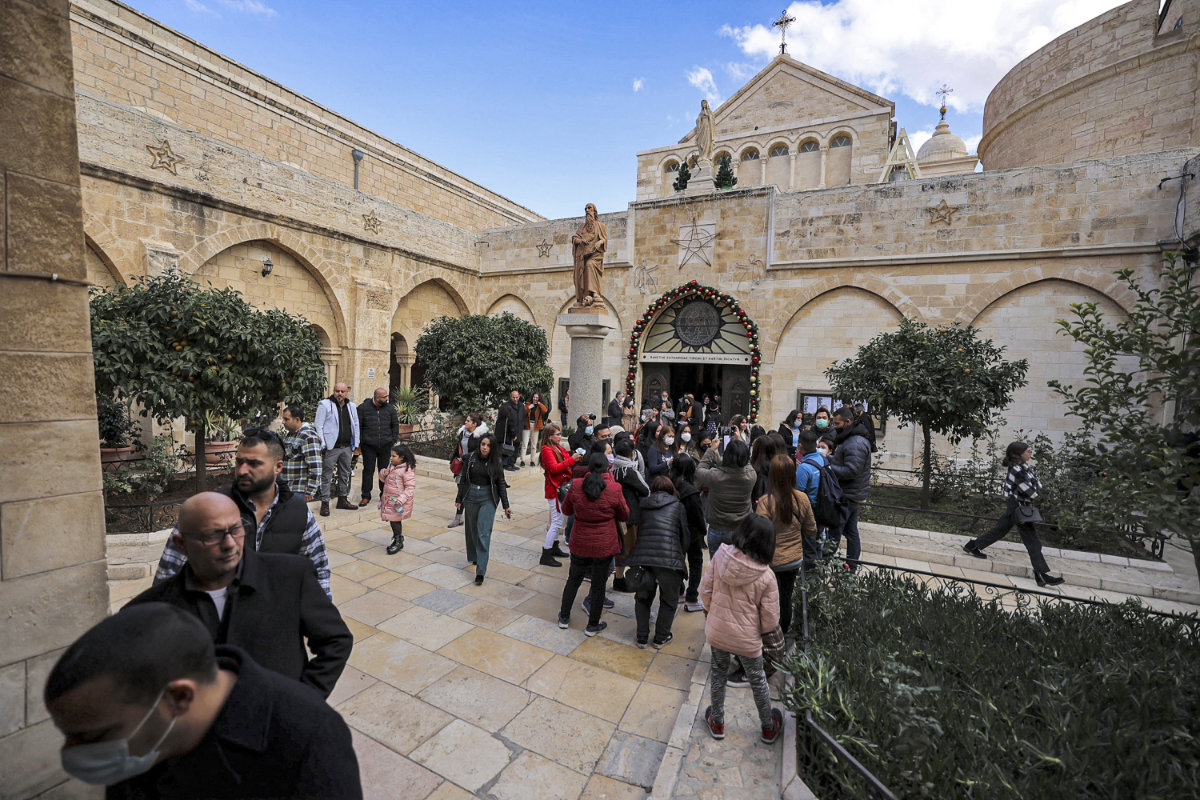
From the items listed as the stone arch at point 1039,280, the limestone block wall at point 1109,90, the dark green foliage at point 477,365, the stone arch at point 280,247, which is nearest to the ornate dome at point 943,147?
the limestone block wall at point 1109,90

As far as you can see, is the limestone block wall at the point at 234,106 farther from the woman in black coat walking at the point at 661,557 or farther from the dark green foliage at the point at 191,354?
the woman in black coat walking at the point at 661,557

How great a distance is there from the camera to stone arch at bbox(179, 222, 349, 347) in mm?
10000

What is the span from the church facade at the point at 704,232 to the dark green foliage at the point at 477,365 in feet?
8.97

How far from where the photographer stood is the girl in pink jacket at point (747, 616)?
3.07 m

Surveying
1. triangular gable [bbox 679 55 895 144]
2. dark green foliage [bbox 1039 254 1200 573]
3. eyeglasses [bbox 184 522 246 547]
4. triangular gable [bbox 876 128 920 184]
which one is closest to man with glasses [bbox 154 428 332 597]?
eyeglasses [bbox 184 522 246 547]

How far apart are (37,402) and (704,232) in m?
13.5

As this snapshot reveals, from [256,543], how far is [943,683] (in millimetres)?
3862

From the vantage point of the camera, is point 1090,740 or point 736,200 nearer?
point 1090,740

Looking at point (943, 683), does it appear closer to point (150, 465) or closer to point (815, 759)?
point (815, 759)

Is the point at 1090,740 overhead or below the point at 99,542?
below

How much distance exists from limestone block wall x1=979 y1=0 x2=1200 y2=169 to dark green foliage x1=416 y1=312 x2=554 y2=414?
15.4 meters

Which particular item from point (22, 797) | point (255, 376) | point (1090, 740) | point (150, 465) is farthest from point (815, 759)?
point (150, 465)

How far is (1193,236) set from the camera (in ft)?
29.3

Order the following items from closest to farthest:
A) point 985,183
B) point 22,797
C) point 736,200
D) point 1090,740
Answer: point 22,797
point 1090,740
point 985,183
point 736,200
